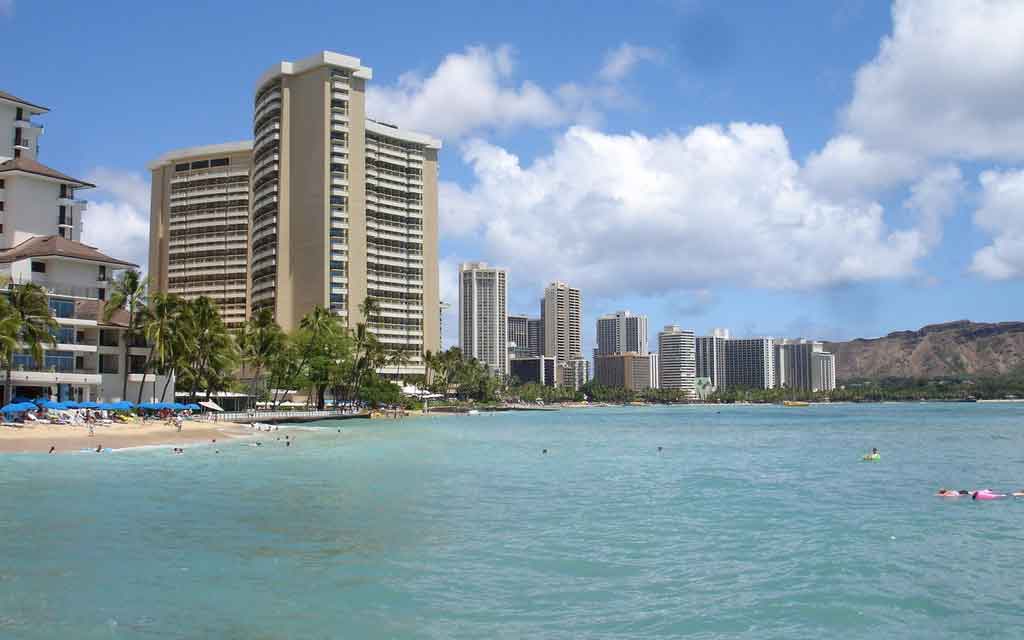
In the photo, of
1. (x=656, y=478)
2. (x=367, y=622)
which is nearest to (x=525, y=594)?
(x=367, y=622)

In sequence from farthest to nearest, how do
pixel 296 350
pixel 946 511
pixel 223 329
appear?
pixel 296 350 → pixel 223 329 → pixel 946 511

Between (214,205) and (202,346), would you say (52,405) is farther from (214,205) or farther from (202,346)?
(214,205)

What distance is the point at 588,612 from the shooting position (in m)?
17.1

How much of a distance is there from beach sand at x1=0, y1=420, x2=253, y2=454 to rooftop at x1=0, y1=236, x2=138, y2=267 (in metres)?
18.8

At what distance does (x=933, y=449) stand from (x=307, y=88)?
404 feet

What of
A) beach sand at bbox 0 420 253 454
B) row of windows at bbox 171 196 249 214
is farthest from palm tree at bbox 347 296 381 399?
beach sand at bbox 0 420 253 454

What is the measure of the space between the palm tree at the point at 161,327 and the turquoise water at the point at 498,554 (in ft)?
104

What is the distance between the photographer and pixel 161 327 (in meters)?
74.9

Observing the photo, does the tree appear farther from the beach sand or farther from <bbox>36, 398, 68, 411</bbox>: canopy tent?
<bbox>36, 398, 68, 411</bbox>: canopy tent

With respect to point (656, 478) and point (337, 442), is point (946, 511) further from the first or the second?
point (337, 442)

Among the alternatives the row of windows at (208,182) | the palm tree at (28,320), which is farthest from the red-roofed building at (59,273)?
the row of windows at (208,182)

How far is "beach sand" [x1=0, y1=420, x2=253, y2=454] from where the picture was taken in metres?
51.6

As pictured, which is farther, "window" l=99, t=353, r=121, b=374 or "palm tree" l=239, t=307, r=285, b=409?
"palm tree" l=239, t=307, r=285, b=409

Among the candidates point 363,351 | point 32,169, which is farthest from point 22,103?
point 363,351
